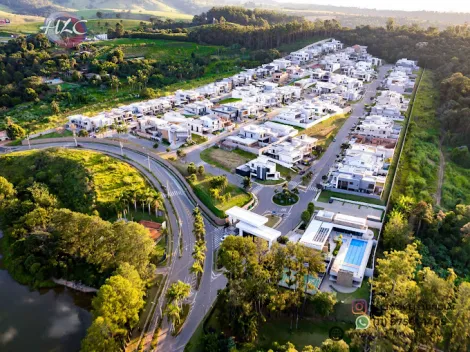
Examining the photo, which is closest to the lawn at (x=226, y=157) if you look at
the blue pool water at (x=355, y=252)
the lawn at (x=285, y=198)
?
the lawn at (x=285, y=198)

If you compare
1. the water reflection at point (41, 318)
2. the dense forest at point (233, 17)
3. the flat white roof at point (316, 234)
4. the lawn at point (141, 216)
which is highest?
the dense forest at point (233, 17)

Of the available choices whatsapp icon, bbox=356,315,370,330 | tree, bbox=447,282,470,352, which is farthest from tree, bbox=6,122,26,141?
tree, bbox=447,282,470,352

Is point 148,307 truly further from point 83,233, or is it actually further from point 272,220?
point 272,220

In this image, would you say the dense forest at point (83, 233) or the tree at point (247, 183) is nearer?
the dense forest at point (83, 233)

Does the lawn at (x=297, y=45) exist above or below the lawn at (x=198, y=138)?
above

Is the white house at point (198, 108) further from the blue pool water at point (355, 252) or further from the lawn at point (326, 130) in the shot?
the blue pool water at point (355, 252)

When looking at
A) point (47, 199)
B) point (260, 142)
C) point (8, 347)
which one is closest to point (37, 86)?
point (47, 199)

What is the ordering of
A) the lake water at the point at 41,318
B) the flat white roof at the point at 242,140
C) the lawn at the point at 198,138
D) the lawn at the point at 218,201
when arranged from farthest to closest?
the lawn at the point at 198,138 < the flat white roof at the point at 242,140 < the lawn at the point at 218,201 < the lake water at the point at 41,318
